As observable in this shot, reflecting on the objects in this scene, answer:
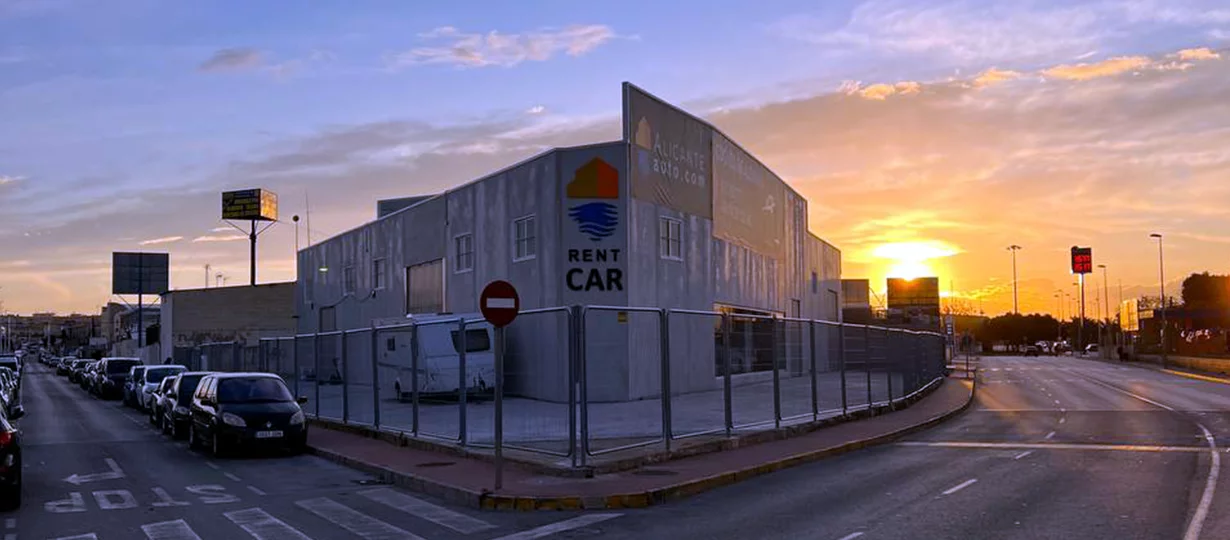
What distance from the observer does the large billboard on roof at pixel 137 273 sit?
86.7 metres

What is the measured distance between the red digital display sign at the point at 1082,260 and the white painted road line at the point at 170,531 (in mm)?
110922

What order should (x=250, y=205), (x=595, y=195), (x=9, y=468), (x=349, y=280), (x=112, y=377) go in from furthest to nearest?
(x=250, y=205) → (x=349, y=280) → (x=112, y=377) → (x=595, y=195) → (x=9, y=468)

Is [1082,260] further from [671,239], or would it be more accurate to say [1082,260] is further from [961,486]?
[961,486]

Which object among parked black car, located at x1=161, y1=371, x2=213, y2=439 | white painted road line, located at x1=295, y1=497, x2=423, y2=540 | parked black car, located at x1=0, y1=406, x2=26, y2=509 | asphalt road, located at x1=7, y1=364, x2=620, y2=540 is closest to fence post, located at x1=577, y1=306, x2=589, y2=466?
asphalt road, located at x1=7, y1=364, x2=620, y2=540

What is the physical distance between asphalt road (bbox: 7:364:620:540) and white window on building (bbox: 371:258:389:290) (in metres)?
25.7

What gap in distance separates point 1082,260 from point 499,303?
359 feet

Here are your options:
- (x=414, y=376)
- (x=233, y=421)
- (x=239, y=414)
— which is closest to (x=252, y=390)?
(x=239, y=414)

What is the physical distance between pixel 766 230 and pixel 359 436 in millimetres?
25283

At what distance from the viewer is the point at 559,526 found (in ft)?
36.0

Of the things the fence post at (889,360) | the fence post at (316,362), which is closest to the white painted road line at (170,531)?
the fence post at (316,362)

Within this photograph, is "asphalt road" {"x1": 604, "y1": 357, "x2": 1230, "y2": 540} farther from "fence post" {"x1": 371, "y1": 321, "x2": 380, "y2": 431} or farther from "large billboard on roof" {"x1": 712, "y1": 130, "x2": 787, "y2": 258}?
"large billboard on roof" {"x1": 712, "y1": 130, "x2": 787, "y2": 258}

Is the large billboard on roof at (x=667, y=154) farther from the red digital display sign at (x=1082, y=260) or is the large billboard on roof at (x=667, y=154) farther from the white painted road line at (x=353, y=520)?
the red digital display sign at (x=1082, y=260)

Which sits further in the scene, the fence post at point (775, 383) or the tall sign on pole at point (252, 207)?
the tall sign on pole at point (252, 207)

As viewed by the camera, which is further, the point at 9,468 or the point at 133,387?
the point at 133,387
